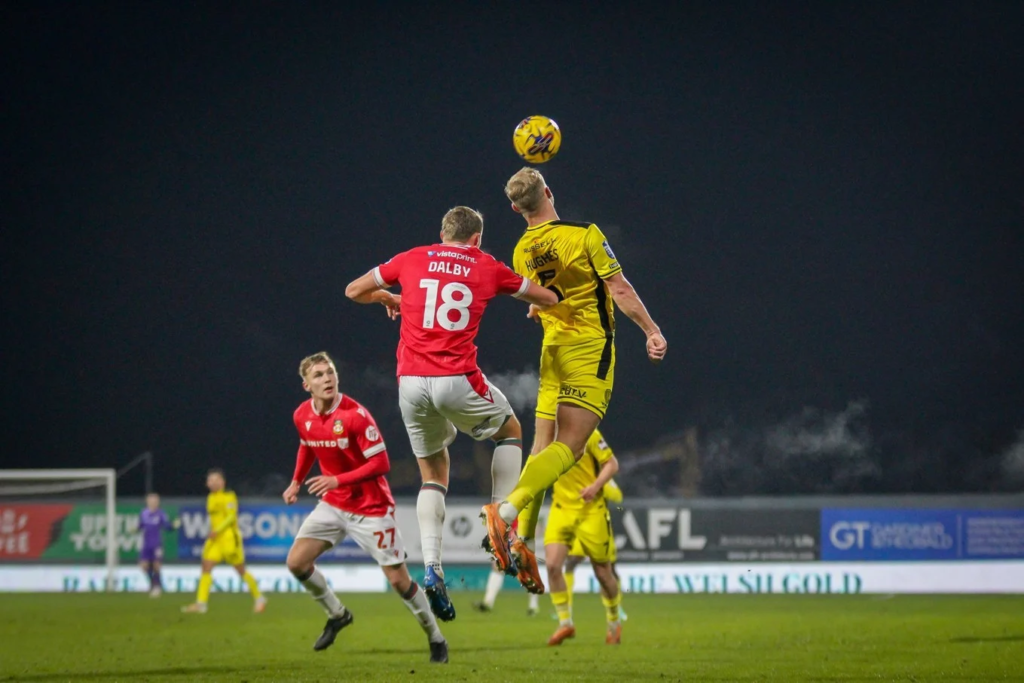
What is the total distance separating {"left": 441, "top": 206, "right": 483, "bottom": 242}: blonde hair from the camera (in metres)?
5.87

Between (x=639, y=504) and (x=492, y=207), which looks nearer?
(x=639, y=504)

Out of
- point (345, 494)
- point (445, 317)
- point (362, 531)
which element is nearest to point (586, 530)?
point (362, 531)

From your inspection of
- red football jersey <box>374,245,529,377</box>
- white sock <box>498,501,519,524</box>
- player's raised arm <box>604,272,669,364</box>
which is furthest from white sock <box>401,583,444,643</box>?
player's raised arm <box>604,272,669,364</box>

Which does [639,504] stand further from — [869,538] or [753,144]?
[753,144]

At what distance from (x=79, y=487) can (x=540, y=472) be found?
16264 mm

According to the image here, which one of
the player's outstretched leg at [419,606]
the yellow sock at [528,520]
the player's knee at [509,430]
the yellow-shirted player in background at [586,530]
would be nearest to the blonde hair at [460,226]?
the player's knee at [509,430]

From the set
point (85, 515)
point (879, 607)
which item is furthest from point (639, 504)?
point (85, 515)

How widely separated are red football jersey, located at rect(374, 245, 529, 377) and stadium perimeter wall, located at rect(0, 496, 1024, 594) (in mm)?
13049

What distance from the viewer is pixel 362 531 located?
877 centimetres

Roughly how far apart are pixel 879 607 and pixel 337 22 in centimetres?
2019

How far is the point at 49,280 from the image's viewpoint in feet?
92.4

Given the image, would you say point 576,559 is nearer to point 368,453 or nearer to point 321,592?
point 321,592

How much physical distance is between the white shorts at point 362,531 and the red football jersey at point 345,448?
60 millimetres

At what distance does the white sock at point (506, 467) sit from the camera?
20.2 ft
